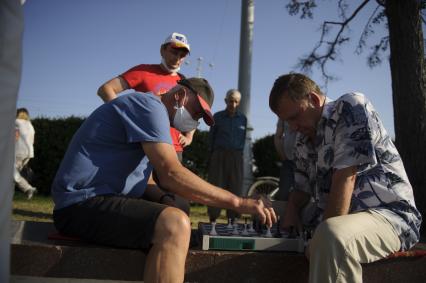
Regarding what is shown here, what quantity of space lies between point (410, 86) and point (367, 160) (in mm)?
3248

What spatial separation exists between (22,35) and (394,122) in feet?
15.6

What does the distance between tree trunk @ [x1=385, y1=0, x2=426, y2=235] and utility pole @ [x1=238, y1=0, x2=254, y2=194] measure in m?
4.02

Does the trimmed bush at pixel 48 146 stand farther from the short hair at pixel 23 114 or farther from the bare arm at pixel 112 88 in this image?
the bare arm at pixel 112 88

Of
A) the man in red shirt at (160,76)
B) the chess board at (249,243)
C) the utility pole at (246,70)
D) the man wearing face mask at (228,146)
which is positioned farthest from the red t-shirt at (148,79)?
the utility pole at (246,70)

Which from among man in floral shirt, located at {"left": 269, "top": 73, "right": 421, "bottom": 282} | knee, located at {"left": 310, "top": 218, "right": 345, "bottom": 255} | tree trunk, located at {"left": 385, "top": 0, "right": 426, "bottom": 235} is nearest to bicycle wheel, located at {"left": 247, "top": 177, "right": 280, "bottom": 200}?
tree trunk, located at {"left": 385, "top": 0, "right": 426, "bottom": 235}

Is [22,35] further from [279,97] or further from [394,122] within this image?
[394,122]

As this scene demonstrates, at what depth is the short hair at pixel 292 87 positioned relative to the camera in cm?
242

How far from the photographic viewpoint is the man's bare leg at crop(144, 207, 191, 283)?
1887 millimetres

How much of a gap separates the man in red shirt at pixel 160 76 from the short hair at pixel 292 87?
1152 mm

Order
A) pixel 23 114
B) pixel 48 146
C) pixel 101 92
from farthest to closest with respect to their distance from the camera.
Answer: pixel 48 146, pixel 23 114, pixel 101 92

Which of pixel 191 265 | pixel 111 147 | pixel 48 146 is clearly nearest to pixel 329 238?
pixel 191 265

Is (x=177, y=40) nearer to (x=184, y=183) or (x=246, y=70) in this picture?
(x=184, y=183)

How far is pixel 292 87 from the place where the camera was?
2424 mm

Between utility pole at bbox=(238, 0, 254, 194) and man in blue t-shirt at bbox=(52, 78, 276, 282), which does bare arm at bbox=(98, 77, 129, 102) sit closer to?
man in blue t-shirt at bbox=(52, 78, 276, 282)
